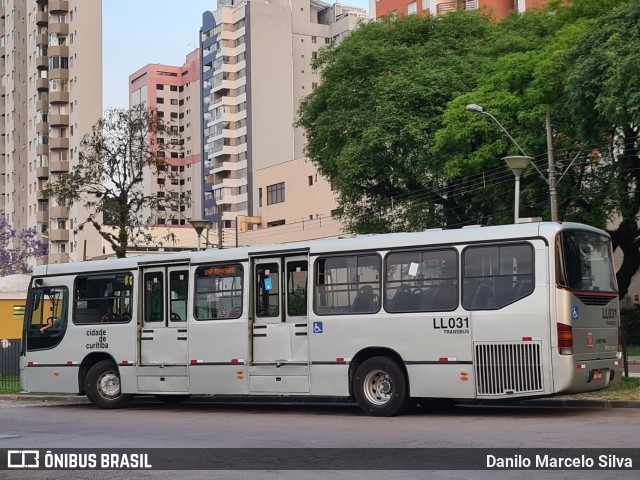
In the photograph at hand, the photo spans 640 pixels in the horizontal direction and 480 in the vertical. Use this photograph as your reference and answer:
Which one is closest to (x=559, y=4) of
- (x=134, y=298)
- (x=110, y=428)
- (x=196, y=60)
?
(x=134, y=298)

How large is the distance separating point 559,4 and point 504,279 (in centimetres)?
3417

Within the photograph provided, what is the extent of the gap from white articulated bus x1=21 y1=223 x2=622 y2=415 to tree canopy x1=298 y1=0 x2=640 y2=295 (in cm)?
1802

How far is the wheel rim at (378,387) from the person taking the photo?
725 inches

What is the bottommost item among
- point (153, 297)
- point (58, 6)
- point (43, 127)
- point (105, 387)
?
point (105, 387)

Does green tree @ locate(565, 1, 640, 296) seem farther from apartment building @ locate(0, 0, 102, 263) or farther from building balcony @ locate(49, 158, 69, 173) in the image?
building balcony @ locate(49, 158, 69, 173)

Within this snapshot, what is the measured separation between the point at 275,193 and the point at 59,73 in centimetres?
3138

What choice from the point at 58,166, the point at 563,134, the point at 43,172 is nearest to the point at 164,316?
the point at 563,134

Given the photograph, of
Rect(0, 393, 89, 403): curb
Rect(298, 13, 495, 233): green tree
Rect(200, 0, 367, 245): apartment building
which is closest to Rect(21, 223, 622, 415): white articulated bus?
Rect(0, 393, 89, 403): curb

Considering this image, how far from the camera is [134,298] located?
22.2 meters

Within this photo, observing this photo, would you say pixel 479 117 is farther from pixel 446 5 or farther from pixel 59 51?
pixel 59 51

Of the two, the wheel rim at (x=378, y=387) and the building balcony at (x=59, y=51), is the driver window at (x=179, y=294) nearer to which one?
the wheel rim at (x=378, y=387)

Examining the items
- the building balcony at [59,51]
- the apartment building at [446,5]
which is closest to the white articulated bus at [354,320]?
the apartment building at [446,5]

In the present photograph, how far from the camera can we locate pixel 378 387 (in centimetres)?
1858

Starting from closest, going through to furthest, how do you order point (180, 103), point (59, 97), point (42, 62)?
1. point (59, 97)
2. point (42, 62)
3. point (180, 103)
